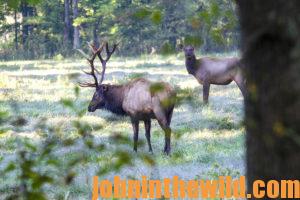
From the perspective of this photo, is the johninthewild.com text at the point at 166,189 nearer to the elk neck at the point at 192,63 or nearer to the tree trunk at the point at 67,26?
the elk neck at the point at 192,63

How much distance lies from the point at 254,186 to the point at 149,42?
45.1 meters

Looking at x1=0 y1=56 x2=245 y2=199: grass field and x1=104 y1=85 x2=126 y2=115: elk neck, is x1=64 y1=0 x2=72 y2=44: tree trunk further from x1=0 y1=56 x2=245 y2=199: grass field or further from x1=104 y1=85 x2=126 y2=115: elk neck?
x1=104 y1=85 x2=126 y2=115: elk neck

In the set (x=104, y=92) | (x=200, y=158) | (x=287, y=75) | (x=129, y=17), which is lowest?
(x=200, y=158)

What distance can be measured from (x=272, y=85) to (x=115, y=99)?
30.8 ft

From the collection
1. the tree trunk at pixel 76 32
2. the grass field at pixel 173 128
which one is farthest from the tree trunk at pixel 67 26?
the grass field at pixel 173 128

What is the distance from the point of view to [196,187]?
648 cm

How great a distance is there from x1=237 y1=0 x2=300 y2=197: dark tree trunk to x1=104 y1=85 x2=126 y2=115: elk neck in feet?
30.1

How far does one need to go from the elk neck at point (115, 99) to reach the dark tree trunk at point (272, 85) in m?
9.19

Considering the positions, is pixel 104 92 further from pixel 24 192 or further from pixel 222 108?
pixel 24 192

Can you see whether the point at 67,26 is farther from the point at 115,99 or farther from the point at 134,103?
the point at 134,103

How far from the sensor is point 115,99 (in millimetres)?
11375

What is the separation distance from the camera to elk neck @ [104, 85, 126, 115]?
37.1ft

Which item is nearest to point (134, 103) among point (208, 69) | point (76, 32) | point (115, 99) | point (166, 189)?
point (115, 99)

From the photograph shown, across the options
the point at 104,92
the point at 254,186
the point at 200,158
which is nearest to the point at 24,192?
the point at 254,186
